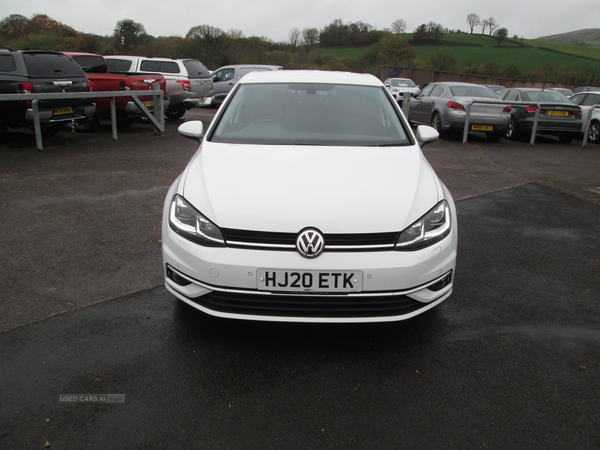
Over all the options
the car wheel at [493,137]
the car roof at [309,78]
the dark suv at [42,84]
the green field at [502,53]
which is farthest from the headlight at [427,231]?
the green field at [502,53]

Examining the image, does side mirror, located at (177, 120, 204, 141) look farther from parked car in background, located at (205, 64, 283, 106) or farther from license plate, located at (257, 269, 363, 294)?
parked car in background, located at (205, 64, 283, 106)

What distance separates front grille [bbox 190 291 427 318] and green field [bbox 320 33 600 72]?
61.8 meters

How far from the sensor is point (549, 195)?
694 centimetres

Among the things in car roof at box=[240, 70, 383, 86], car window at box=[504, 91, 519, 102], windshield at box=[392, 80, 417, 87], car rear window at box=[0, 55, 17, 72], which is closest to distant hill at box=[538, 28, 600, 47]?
windshield at box=[392, 80, 417, 87]

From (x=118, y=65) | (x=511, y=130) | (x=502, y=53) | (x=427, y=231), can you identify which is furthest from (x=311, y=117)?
(x=502, y=53)

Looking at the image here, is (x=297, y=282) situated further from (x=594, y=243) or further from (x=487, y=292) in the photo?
(x=594, y=243)

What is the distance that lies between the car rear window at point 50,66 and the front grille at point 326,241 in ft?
28.2

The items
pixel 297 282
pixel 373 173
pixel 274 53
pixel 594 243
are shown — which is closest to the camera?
pixel 297 282

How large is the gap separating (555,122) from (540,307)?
11.5 m

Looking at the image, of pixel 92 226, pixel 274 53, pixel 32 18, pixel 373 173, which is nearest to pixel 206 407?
pixel 373 173

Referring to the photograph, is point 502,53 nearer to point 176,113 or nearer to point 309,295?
point 176,113

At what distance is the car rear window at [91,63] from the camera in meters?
11.9

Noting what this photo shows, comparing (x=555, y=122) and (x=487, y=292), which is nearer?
(x=487, y=292)

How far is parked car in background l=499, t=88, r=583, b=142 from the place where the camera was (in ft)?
42.2
